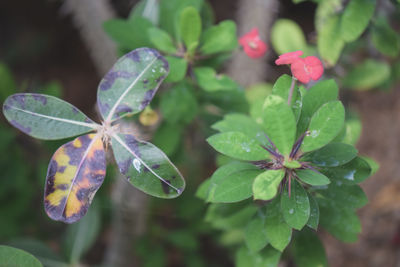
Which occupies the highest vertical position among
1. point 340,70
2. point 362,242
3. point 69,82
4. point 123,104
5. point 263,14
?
point 123,104

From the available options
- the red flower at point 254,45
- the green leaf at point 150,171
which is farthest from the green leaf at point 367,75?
the green leaf at point 150,171

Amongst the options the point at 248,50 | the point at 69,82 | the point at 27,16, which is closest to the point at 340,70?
the point at 248,50

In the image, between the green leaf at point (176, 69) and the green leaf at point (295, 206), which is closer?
the green leaf at point (295, 206)

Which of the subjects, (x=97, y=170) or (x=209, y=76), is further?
(x=209, y=76)

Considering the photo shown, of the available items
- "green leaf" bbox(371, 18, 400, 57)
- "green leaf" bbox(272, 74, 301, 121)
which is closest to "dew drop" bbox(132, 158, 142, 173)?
"green leaf" bbox(272, 74, 301, 121)

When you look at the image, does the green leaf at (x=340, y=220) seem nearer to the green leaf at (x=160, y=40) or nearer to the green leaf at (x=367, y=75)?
the green leaf at (x=160, y=40)

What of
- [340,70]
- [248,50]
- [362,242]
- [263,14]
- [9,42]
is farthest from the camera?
[9,42]

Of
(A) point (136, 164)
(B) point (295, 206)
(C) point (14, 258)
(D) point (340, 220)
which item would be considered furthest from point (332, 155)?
(C) point (14, 258)

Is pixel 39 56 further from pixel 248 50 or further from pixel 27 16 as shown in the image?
pixel 248 50
